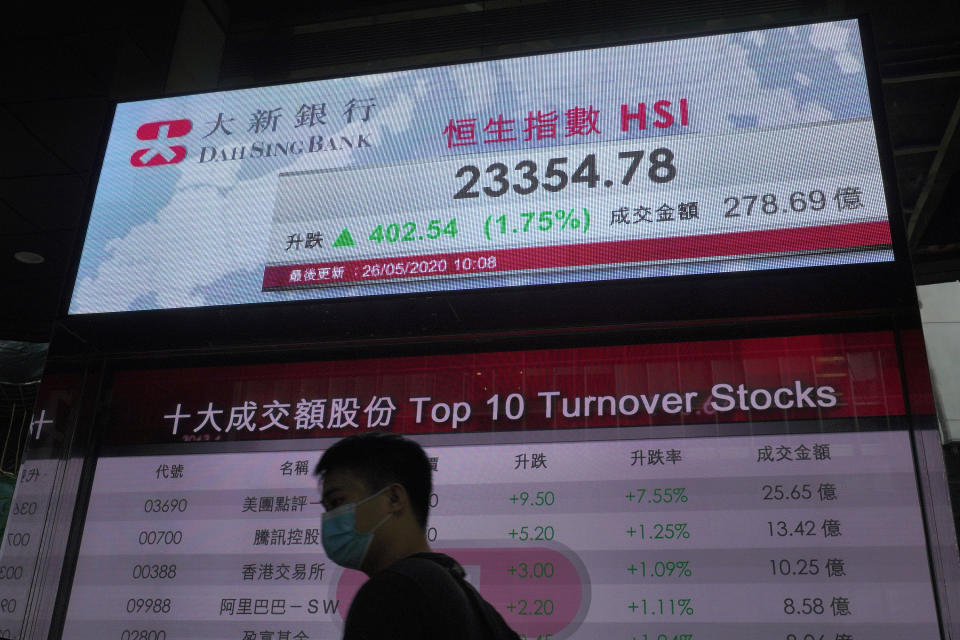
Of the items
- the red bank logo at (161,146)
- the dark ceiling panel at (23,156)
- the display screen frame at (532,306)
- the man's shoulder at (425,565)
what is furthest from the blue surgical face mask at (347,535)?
the dark ceiling panel at (23,156)

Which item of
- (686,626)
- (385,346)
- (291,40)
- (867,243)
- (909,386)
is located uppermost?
(291,40)

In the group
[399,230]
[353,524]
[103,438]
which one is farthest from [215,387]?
[353,524]

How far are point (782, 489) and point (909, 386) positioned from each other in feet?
1.52

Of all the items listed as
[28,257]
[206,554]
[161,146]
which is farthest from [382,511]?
[28,257]

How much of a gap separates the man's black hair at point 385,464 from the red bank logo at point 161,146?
1728 millimetres

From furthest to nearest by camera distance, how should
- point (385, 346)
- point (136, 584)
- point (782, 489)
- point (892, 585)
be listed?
1. point (385, 346)
2. point (136, 584)
3. point (782, 489)
4. point (892, 585)

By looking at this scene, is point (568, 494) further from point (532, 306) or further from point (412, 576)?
point (412, 576)

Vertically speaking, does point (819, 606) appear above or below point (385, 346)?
below

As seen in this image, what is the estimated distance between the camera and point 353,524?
1.57 metres

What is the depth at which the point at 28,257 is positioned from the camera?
5.08 m

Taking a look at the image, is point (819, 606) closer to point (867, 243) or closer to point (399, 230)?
point (867, 243)

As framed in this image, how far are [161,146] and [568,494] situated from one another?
1.94 metres

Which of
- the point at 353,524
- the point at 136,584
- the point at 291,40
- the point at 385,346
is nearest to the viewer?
the point at 353,524

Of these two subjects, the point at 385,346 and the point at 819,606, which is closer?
the point at 819,606
